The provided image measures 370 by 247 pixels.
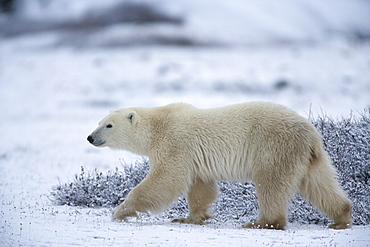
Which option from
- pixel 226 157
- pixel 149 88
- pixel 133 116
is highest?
pixel 149 88

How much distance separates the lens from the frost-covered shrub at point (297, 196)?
564cm

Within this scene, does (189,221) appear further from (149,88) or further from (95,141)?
(149,88)

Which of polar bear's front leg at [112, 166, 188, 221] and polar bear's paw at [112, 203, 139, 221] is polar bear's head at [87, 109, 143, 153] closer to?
polar bear's front leg at [112, 166, 188, 221]

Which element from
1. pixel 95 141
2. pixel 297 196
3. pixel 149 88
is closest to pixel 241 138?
pixel 297 196

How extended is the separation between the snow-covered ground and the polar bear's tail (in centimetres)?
26

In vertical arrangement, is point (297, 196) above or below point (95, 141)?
below

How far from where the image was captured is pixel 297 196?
5.88 meters

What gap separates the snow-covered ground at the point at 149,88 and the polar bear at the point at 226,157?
32 cm

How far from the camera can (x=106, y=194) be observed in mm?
6504

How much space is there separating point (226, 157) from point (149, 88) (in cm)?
1937

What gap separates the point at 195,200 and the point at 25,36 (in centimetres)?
3396

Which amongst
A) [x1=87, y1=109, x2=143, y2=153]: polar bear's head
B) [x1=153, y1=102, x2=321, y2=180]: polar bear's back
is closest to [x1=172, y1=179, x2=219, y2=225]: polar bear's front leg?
[x1=153, y1=102, x2=321, y2=180]: polar bear's back

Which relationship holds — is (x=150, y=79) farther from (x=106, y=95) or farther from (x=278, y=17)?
(x=278, y=17)

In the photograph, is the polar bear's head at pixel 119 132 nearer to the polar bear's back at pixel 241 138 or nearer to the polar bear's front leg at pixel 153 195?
the polar bear's back at pixel 241 138
